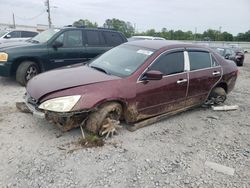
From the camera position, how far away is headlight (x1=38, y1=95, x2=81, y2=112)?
3.67 metres

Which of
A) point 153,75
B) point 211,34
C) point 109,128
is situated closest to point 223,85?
point 153,75

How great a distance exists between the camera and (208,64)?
5656 mm

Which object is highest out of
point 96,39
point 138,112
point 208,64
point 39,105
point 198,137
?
point 96,39

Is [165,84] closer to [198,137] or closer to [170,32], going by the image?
[198,137]

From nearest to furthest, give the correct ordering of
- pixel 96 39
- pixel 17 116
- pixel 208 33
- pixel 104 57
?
pixel 17 116
pixel 104 57
pixel 96 39
pixel 208 33

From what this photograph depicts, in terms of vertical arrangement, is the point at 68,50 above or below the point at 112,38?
below

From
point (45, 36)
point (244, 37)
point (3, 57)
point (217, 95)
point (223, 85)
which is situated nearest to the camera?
point (217, 95)

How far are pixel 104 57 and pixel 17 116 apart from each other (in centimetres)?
199

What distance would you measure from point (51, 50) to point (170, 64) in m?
3.84

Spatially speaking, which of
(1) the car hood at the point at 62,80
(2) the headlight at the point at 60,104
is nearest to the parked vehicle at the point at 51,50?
(1) the car hood at the point at 62,80

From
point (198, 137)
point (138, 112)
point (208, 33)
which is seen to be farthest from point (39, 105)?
point (208, 33)

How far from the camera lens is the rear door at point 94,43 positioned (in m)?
8.09

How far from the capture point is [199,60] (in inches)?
216

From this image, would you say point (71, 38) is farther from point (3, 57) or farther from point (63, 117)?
point (63, 117)
